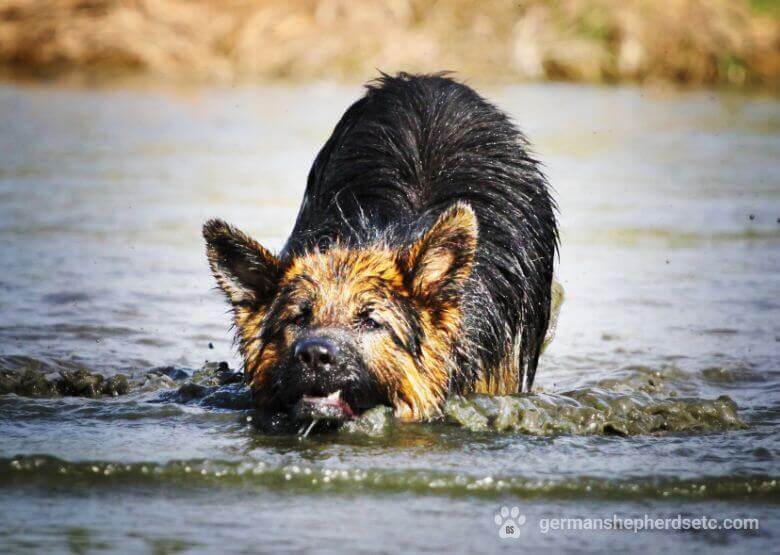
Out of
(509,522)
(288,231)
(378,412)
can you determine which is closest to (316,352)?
(378,412)

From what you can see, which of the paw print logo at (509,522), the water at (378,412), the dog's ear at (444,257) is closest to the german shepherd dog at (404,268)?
the dog's ear at (444,257)

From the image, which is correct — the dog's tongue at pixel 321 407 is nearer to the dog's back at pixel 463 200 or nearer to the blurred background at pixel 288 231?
the blurred background at pixel 288 231

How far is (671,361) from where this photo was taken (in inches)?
334

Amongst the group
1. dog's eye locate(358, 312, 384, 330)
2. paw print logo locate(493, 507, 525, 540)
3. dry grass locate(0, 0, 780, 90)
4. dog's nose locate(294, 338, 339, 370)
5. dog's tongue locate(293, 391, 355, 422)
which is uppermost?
dry grass locate(0, 0, 780, 90)

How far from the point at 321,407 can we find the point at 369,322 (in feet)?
1.50

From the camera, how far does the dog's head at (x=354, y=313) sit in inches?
242

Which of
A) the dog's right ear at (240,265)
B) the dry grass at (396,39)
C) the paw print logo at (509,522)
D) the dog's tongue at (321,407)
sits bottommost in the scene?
the paw print logo at (509,522)

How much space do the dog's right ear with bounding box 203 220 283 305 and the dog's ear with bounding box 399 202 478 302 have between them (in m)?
0.66

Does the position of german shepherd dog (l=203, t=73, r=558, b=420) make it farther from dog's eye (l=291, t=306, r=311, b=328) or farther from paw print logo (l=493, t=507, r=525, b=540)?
paw print logo (l=493, t=507, r=525, b=540)

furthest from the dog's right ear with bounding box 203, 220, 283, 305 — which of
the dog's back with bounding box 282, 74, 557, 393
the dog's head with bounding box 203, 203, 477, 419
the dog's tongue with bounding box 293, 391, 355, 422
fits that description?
the dog's tongue with bounding box 293, 391, 355, 422

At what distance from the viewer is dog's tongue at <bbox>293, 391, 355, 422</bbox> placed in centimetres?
617

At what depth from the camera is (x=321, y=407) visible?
243 inches

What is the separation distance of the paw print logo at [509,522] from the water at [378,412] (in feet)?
0.15

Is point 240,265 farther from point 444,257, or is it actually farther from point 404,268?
point 444,257
